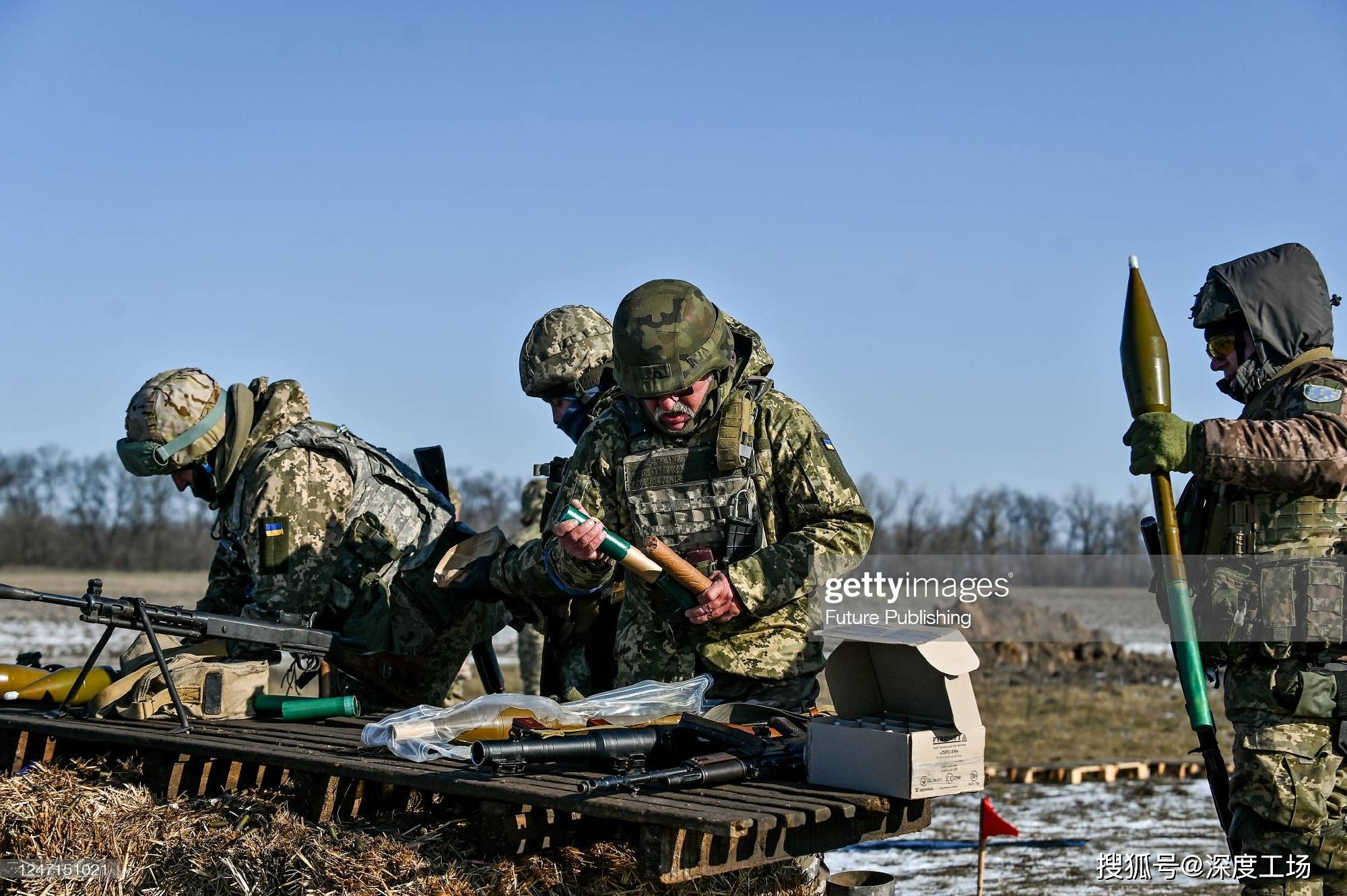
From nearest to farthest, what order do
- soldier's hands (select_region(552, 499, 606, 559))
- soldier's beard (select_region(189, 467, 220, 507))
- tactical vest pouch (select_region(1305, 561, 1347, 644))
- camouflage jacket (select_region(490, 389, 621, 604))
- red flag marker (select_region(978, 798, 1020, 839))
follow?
tactical vest pouch (select_region(1305, 561, 1347, 644)), soldier's hands (select_region(552, 499, 606, 559)), camouflage jacket (select_region(490, 389, 621, 604)), red flag marker (select_region(978, 798, 1020, 839)), soldier's beard (select_region(189, 467, 220, 507))

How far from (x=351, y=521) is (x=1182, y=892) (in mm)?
5267

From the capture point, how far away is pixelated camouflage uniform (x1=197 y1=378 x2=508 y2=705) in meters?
7.63

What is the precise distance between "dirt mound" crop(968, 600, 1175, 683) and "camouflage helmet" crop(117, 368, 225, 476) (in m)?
16.7

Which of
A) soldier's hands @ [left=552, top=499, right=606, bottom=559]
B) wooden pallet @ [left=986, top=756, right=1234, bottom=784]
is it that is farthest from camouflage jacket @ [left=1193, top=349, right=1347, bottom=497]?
wooden pallet @ [left=986, top=756, right=1234, bottom=784]

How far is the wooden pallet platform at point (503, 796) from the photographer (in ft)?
15.3

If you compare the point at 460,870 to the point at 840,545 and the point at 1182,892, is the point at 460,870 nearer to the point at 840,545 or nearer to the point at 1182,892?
the point at 840,545

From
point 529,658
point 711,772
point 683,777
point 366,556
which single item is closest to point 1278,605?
point 711,772

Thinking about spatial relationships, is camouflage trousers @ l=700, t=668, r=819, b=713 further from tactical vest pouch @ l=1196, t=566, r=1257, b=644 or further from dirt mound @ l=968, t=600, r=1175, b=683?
dirt mound @ l=968, t=600, r=1175, b=683

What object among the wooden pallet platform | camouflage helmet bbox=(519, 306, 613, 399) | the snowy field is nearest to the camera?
the wooden pallet platform

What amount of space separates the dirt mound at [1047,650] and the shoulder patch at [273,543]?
16.8 metres

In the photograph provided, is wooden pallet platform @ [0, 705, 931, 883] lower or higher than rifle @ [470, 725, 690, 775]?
lower

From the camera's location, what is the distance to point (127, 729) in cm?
681

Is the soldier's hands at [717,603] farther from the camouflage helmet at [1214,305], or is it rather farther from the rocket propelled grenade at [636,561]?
the camouflage helmet at [1214,305]

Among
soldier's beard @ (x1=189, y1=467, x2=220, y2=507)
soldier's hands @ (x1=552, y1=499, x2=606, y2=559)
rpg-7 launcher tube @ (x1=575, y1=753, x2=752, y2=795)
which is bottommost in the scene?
rpg-7 launcher tube @ (x1=575, y1=753, x2=752, y2=795)
